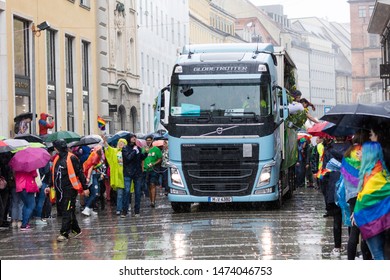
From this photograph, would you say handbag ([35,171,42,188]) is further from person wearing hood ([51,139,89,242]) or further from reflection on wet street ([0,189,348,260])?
person wearing hood ([51,139,89,242])

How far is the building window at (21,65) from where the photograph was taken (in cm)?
3091

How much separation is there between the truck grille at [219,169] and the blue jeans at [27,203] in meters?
3.40

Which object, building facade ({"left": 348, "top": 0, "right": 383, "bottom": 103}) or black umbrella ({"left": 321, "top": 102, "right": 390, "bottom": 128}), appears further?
building facade ({"left": 348, "top": 0, "right": 383, "bottom": 103})

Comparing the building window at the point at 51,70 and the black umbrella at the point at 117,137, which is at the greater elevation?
the building window at the point at 51,70

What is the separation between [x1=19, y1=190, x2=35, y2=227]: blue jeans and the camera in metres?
19.7

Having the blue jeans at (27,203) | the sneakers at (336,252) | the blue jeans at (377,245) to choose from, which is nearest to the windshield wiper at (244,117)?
the blue jeans at (27,203)

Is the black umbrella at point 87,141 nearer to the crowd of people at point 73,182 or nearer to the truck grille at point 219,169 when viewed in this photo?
the crowd of people at point 73,182

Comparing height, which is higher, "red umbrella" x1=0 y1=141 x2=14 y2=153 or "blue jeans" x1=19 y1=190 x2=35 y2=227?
"red umbrella" x1=0 y1=141 x2=14 y2=153

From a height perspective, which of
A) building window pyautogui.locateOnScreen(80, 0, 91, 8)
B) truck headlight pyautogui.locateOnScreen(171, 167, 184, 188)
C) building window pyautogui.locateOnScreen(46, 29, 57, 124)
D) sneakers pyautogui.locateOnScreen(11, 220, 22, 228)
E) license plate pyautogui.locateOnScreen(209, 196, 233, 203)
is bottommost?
sneakers pyautogui.locateOnScreen(11, 220, 22, 228)

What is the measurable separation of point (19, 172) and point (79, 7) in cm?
1983

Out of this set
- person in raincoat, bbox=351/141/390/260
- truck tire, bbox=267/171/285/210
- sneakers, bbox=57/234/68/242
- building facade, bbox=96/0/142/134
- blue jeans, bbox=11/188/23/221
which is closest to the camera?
person in raincoat, bbox=351/141/390/260

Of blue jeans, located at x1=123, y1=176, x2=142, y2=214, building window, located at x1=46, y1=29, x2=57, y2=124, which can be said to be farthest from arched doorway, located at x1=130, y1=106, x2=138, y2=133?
blue jeans, located at x1=123, y1=176, x2=142, y2=214

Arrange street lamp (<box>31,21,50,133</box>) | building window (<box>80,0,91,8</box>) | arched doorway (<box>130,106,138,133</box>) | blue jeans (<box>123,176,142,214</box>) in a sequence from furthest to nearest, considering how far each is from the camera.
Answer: arched doorway (<box>130,106,138,133</box>) → building window (<box>80,0,91,8</box>) → street lamp (<box>31,21,50,133</box>) → blue jeans (<box>123,176,142,214</box>)

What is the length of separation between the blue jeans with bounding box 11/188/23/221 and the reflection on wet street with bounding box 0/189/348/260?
36 cm
